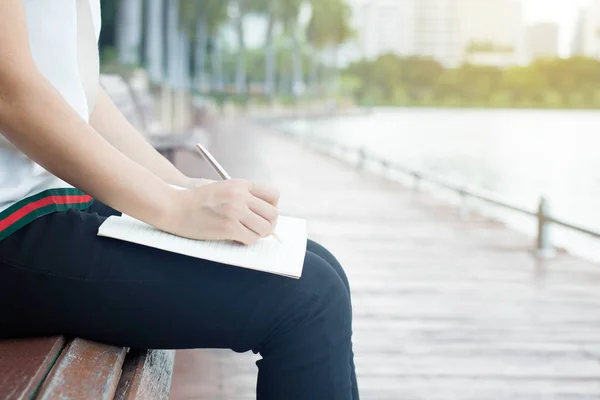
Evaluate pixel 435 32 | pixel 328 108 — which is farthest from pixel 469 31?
pixel 328 108

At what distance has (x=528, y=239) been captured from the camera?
6.06 metres

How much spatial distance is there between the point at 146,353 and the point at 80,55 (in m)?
0.47

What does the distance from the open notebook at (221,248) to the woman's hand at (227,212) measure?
0.05 ft

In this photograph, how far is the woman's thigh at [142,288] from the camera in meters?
1.07

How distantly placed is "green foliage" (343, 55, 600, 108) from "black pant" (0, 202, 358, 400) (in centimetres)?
10352

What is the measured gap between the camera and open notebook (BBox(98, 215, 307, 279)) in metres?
1.06

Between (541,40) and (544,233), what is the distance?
134m

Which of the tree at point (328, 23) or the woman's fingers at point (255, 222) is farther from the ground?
the tree at point (328, 23)

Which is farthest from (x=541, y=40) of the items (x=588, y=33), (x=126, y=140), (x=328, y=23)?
(x=126, y=140)

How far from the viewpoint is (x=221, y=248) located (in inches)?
43.1

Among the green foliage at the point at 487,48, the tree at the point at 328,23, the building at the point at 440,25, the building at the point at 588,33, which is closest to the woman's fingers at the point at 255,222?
the tree at the point at 328,23

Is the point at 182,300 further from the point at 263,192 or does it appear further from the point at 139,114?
the point at 139,114

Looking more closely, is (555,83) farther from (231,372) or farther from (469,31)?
(231,372)

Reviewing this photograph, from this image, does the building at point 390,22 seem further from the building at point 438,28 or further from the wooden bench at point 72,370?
the wooden bench at point 72,370
